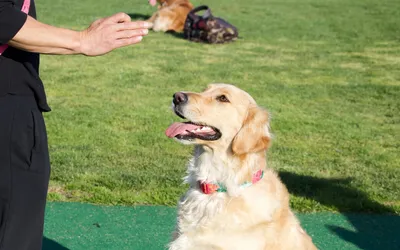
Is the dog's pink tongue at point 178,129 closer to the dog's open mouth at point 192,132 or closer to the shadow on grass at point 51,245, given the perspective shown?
the dog's open mouth at point 192,132

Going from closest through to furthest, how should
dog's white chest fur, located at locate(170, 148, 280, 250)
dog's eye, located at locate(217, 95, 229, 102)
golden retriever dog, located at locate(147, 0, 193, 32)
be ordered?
dog's white chest fur, located at locate(170, 148, 280, 250) < dog's eye, located at locate(217, 95, 229, 102) < golden retriever dog, located at locate(147, 0, 193, 32)

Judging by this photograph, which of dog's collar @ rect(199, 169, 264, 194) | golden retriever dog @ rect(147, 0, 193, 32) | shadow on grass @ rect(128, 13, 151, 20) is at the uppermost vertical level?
dog's collar @ rect(199, 169, 264, 194)

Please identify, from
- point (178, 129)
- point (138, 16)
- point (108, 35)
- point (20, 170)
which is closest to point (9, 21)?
point (108, 35)

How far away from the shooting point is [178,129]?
452 cm

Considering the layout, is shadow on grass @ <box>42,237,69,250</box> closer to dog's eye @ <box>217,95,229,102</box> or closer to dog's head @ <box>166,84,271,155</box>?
dog's head @ <box>166,84,271,155</box>

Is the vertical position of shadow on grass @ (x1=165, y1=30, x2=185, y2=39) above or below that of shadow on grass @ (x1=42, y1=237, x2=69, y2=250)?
below

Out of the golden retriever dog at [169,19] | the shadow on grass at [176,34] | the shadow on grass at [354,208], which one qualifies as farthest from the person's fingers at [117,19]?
the golden retriever dog at [169,19]

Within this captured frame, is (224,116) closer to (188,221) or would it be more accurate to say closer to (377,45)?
(188,221)

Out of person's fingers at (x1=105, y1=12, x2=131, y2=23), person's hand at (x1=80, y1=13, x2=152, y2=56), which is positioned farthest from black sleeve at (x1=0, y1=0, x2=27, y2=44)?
person's fingers at (x1=105, y1=12, x2=131, y2=23)

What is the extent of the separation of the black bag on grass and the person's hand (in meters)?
12.6

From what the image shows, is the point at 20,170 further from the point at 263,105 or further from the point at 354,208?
the point at 263,105

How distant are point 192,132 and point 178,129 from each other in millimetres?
91

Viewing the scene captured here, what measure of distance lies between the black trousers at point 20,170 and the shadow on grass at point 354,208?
10.7 ft

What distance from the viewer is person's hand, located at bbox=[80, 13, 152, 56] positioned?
134 inches
